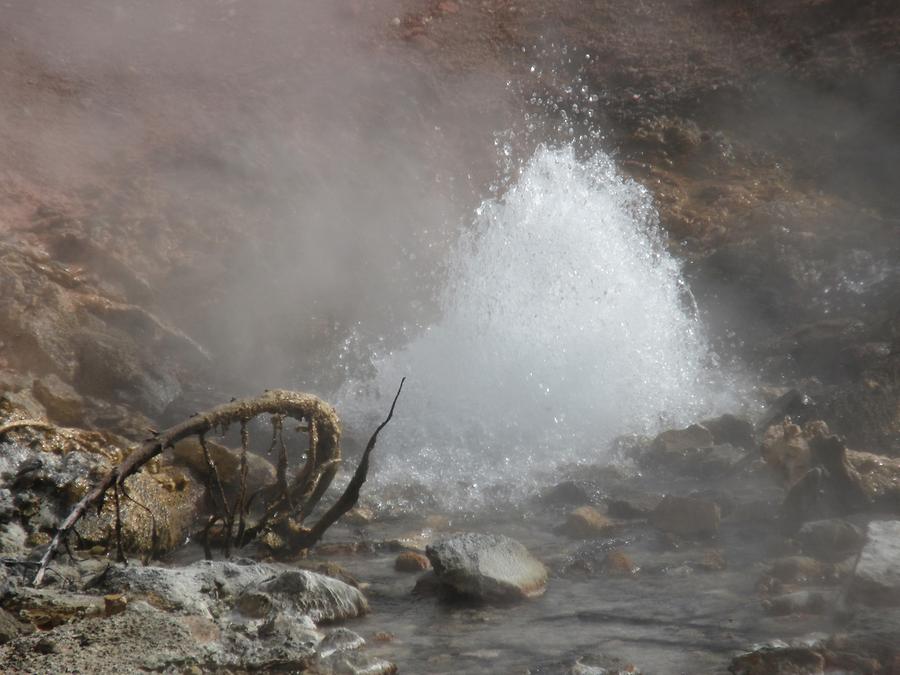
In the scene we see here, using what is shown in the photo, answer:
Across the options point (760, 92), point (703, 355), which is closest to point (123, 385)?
point (703, 355)

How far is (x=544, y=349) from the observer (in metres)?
7.66

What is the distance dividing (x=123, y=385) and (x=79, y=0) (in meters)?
8.09

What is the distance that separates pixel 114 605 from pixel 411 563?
1538 millimetres

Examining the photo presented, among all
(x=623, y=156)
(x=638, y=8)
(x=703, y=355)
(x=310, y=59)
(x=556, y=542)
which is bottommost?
(x=556, y=542)

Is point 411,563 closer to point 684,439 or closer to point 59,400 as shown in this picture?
point 684,439

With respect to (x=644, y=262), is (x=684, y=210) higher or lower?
higher

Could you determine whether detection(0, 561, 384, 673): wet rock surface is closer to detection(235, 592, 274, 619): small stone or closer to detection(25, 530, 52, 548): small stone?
detection(235, 592, 274, 619): small stone

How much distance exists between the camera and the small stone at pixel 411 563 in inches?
151

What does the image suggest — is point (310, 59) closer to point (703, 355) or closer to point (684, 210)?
point (684, 210)

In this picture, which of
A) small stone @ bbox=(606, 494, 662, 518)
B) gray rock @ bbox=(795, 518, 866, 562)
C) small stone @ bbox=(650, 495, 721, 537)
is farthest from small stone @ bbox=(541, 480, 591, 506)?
gray rock @ bbox=(795, 518, 866, 562)

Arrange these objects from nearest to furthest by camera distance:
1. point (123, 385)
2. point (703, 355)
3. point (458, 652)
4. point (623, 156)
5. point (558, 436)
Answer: point (458, 652) → point (123, 385) → point (558, 436) → point (703, 355) → point (623, 156)

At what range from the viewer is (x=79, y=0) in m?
11.9

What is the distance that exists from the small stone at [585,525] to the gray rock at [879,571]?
157 centimetres

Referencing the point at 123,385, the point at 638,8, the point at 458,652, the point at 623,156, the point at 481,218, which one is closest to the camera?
the point at 458,652
